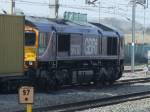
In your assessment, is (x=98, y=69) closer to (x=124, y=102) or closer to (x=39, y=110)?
(x=124, y=102)

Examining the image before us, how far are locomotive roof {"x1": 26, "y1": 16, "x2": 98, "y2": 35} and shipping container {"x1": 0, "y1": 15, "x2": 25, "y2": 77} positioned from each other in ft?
7.67

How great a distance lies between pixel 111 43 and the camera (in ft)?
104

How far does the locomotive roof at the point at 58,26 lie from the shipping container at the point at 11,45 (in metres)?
2.34

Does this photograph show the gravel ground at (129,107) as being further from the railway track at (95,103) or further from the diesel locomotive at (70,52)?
the diesel locomotive at (70,52)

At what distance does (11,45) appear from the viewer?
23.4 metres

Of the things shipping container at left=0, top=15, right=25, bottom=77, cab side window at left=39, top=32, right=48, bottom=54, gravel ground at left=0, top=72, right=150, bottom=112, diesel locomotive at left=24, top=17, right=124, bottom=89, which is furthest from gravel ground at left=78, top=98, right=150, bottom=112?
cab side window at left=39, top=32, right=48, bottom=54

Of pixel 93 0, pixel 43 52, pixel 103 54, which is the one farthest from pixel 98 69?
pixel 93 0

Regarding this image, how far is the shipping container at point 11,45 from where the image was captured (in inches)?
902

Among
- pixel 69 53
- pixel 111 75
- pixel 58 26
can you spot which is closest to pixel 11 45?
pixel 58 26

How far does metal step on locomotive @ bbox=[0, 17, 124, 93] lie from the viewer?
25.9 metres

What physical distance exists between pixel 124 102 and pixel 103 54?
8775 millimetres

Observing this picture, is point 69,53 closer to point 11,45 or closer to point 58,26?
point 58,26

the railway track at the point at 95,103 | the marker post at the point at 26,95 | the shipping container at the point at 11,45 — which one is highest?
the shipping container at the point at 11,45

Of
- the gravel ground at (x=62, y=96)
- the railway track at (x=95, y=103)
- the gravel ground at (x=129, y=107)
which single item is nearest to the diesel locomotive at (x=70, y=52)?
the gravel ground at (x=62, y=96)
